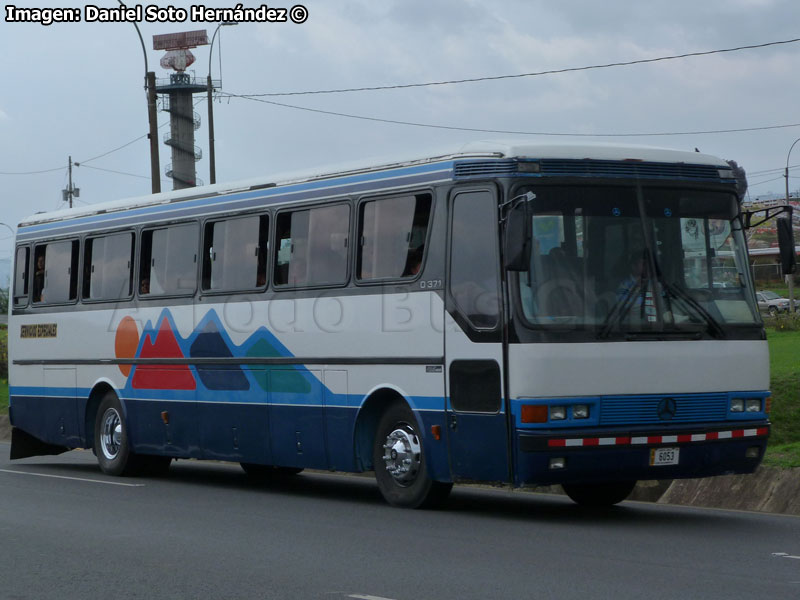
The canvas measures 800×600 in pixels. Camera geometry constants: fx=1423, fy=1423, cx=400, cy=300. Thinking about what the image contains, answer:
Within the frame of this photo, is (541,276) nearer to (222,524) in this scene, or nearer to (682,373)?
(682,373)

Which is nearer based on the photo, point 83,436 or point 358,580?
point 358,580

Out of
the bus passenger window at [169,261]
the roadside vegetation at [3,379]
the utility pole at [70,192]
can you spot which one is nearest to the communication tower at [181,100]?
the utility pole at [70,192]

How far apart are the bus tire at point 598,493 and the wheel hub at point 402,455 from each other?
A: 1611mm

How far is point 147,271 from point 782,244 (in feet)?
26.7

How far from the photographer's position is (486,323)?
1212cm

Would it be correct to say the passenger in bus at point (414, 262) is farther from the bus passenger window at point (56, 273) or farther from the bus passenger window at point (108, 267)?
the bus passenger window at point (56, 273)

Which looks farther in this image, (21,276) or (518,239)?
(21,276)

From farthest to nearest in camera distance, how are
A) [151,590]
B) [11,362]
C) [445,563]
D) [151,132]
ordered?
[151,132]
[11,362]
[445,563]
[151,590]

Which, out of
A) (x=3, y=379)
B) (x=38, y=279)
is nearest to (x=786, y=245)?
(x=38, y=279)

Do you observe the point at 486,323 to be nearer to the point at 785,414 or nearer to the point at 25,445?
the point at 785,414

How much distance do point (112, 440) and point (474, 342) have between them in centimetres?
755

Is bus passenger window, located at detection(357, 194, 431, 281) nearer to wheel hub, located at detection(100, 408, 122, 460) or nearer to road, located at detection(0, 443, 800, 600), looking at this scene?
road, located at detection(0, 443, 800, 600)

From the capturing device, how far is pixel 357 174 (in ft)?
45.8

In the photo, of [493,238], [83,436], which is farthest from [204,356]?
[493,238]
